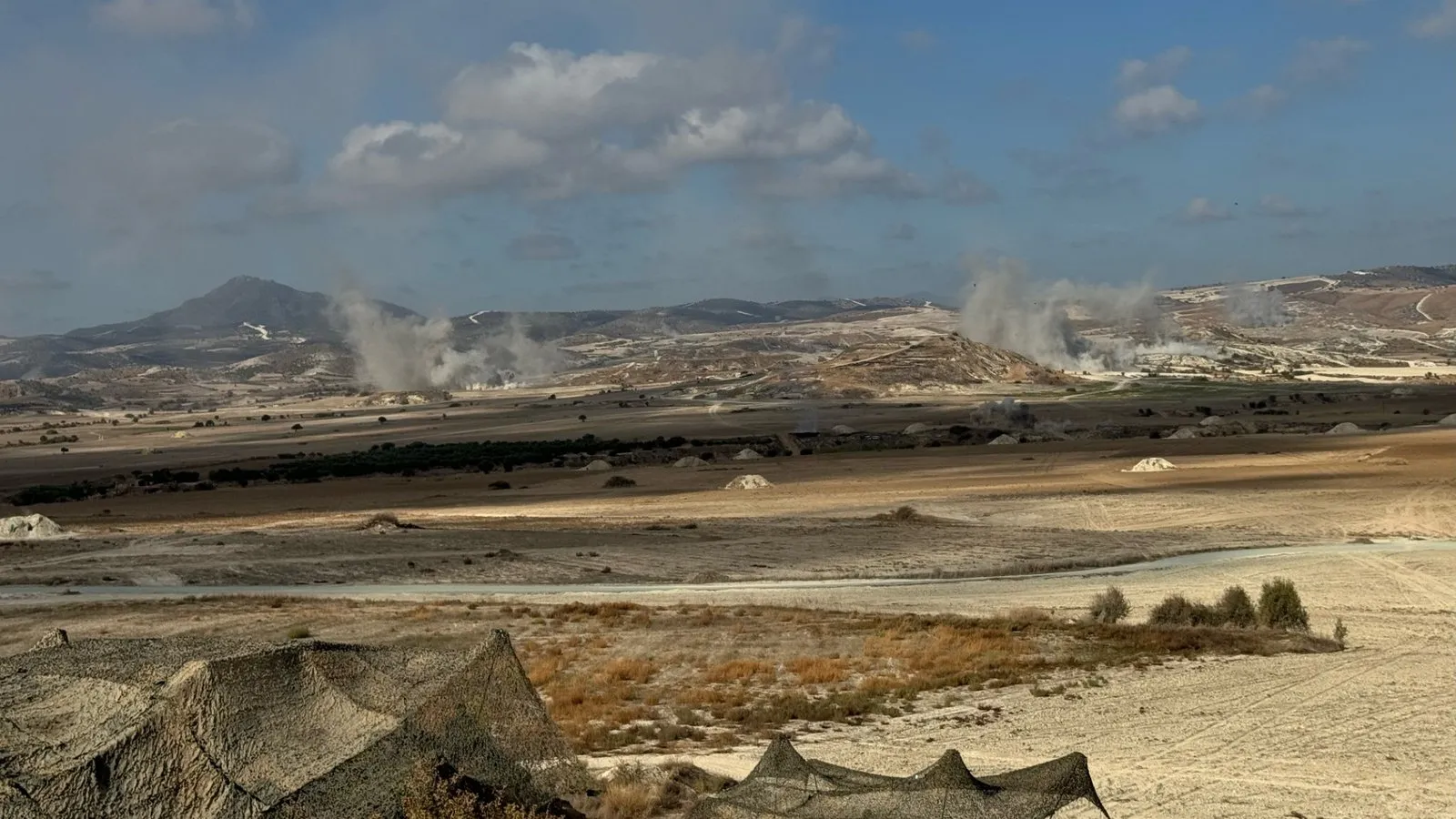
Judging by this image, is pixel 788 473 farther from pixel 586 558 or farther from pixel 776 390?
pixel 776 390

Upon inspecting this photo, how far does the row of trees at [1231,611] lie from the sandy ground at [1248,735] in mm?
1093

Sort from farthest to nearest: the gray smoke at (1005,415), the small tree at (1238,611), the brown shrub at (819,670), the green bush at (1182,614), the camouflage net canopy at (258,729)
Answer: the gray smoke at (1005,415) → the green bush at (1182,614) → the small tree at (1238,611) → the brown shrub at (819,670) → the camouflage net canopy at (258,729)

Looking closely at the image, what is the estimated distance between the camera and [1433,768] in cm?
1552

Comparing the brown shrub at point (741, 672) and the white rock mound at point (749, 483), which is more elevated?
the brown shrub at point (741, 672)

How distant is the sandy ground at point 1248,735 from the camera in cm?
1431

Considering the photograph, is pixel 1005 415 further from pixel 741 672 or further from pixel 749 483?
pixel 741 672

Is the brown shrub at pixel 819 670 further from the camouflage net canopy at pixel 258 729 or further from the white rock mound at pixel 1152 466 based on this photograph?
the white rock mound at pixel 1152 466

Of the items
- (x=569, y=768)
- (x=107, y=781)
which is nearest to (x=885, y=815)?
(x=569, y=768)

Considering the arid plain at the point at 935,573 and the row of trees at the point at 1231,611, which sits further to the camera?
the row of trees at the point at 1231,611

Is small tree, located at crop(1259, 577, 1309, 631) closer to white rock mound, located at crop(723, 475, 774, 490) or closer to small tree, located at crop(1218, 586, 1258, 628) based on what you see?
small tree, located at crop(1218, 586, 1258, 628)

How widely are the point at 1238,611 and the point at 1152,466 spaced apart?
120 ft

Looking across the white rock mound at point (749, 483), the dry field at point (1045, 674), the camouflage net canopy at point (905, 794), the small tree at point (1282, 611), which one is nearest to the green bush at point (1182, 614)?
the dry field at point (1045, 674)

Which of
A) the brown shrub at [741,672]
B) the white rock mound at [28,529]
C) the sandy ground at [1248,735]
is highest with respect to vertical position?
the white rock mound at [28,529]

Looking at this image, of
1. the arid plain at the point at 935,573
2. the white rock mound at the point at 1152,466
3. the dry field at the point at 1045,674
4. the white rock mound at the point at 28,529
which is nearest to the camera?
the dry field at the point at 1045,674
